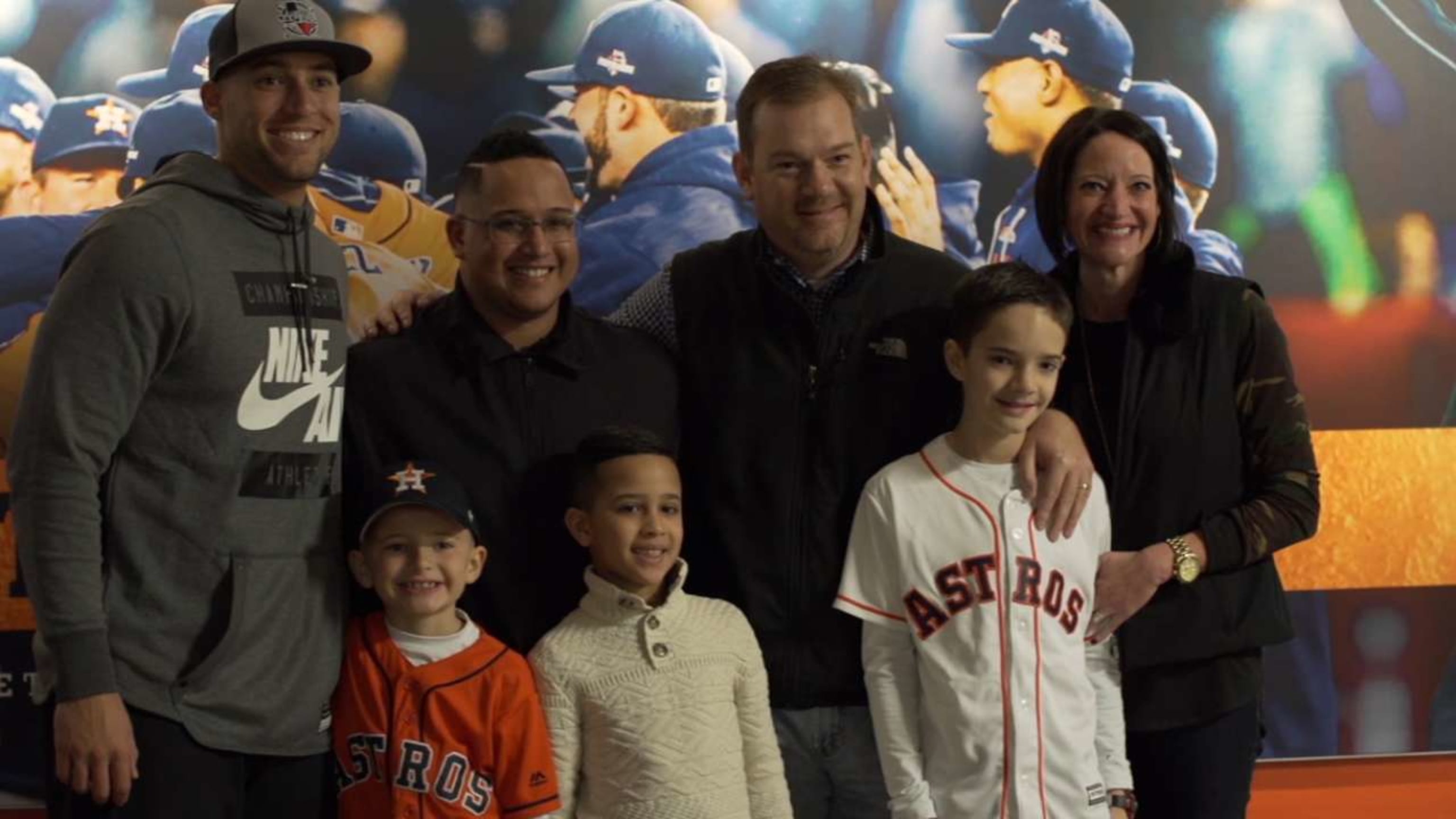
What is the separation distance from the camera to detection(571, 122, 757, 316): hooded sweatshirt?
3.41 meters

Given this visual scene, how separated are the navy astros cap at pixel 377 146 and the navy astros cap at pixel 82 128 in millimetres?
520

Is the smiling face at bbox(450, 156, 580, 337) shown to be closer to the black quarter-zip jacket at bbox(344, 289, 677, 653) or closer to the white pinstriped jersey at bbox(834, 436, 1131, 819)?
the black quarter-zip jacket at bbox(344, 289, 677, 653)

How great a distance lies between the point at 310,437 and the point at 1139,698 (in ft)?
4.76

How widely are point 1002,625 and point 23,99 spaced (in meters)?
2.70

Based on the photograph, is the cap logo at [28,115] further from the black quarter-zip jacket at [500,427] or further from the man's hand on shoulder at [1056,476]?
the man's hand on shoulder at [1056,476]

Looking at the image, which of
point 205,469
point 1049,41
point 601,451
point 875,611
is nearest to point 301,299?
point 205,469

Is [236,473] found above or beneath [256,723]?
above

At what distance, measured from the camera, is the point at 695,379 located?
2.37 m

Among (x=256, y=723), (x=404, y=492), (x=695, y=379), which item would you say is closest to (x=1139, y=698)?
(x=695, y=379)

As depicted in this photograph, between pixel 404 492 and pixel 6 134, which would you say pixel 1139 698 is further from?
pixel 6 134

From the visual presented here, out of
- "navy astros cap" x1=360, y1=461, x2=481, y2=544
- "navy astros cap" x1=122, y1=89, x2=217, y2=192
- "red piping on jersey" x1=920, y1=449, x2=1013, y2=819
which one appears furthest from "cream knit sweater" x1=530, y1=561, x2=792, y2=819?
"navy astros cap" x1=122, y1=89, x2=217, y2=192

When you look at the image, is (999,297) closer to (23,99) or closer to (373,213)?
(373,213)

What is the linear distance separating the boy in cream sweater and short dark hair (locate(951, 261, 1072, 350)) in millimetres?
546

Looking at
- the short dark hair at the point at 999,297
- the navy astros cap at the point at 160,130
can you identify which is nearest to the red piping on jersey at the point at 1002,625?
the short dark hair at the point at 999,297
